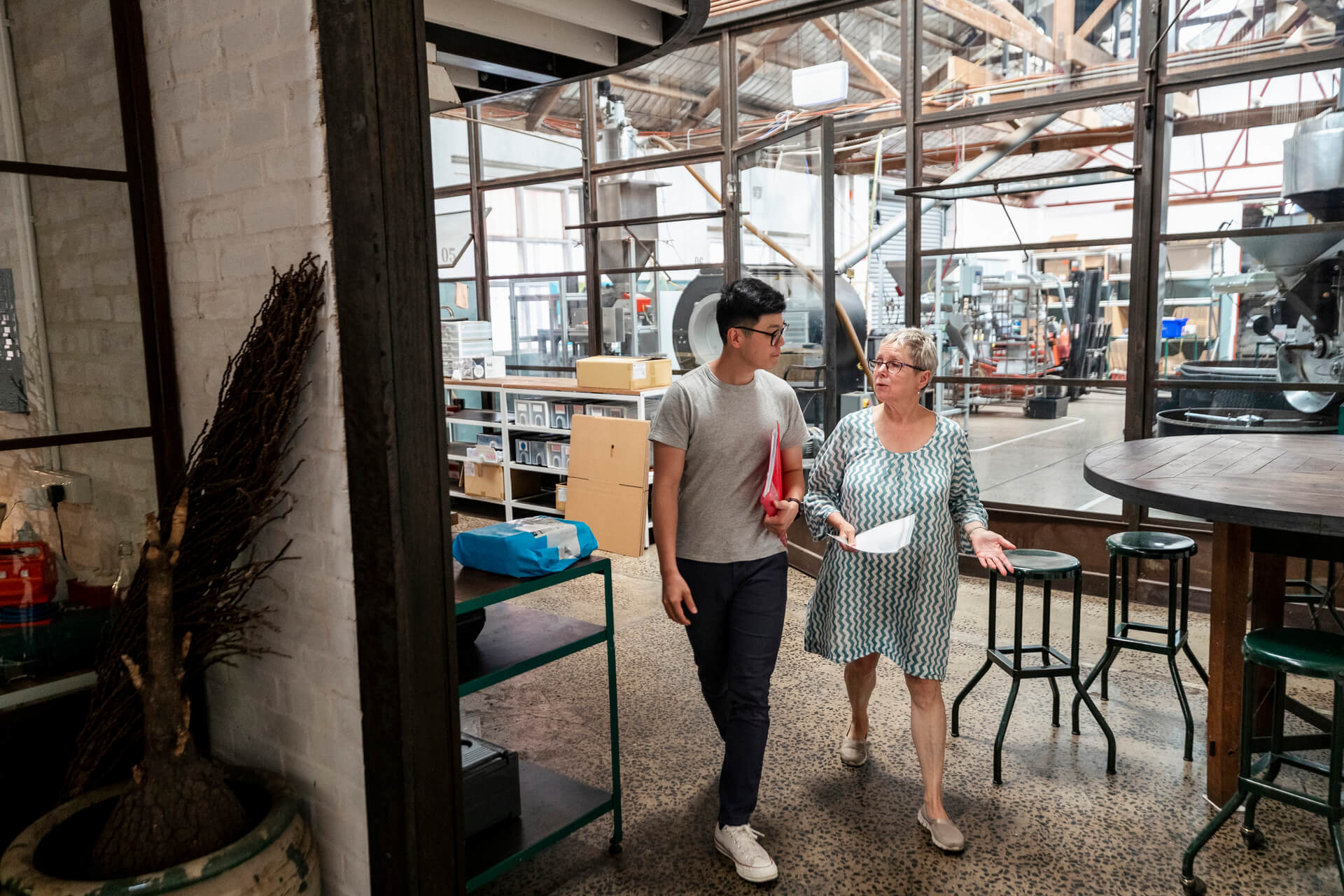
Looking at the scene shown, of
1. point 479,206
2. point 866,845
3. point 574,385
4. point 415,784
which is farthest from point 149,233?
point 479,206

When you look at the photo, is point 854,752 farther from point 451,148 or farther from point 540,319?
point 451,148

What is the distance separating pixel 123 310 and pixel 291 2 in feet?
2.82

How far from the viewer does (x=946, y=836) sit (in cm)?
259

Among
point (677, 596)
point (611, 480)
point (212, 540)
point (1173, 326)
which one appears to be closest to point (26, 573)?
point (212, 540)

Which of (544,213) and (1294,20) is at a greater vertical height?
(1294,20)

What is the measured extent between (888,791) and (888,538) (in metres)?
1.01

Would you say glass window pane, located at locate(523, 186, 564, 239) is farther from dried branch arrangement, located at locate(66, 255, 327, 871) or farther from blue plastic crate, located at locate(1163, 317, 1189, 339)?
dried branch arrangement, located at locate(66, 255, 327, 871)

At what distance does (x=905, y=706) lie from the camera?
356 cm

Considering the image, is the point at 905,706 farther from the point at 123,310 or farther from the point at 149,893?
the point at 123,310

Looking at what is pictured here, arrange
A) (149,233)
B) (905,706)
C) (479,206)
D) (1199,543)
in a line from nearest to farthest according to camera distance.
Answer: (149,233) < (905,706) < (1199,543) < (479,206)

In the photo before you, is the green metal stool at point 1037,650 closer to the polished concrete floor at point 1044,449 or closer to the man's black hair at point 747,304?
the man's black hair at point 747,304

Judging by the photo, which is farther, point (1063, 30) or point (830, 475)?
point (1063, 30)

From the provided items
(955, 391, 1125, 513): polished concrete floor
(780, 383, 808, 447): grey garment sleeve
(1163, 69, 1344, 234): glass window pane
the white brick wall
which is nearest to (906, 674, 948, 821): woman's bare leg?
(780, 383, 808, 447): grey garment sleeve

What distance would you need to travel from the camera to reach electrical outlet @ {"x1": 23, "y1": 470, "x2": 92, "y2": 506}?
2.11m
